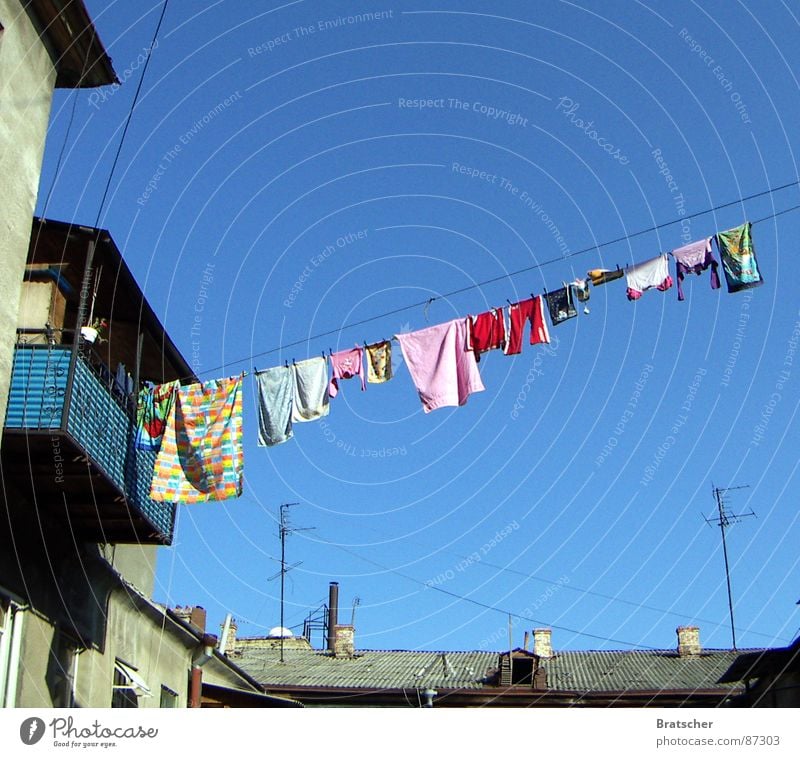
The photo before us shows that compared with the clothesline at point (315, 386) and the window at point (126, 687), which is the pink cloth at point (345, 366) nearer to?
the clothesline at point (315, 386)

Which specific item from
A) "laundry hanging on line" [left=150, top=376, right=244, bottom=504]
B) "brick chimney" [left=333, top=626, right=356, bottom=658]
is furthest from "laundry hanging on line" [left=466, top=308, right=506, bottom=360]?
"brick chimney" [left=333, top=626, right=356, bottom=658]

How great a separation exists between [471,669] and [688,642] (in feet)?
25.6

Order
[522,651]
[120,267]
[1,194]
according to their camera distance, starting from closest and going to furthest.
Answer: [1,194] < [120,267] < [522,651]

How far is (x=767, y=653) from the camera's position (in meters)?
21.1

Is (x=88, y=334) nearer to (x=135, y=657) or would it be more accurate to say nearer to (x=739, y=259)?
(x=135, y=657)

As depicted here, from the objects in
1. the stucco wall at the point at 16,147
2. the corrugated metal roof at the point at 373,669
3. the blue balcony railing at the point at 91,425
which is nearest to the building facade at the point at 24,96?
the stucco wall at the point at 16,147
